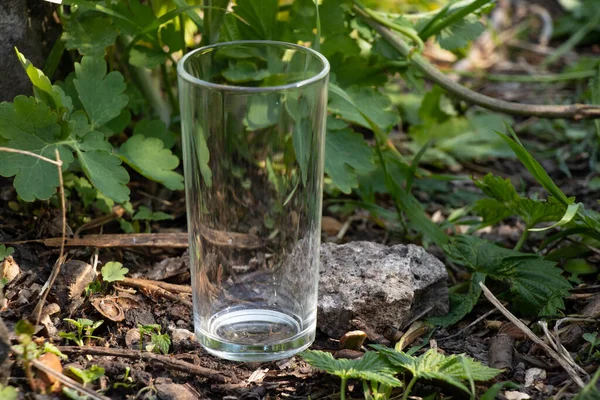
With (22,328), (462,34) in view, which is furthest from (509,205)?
(22,328)

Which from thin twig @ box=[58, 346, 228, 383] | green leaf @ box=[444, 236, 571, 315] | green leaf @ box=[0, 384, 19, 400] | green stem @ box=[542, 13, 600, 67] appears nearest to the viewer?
green leaf @ box=[0, 384, 19, 400]

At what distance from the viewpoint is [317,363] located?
1.75 m

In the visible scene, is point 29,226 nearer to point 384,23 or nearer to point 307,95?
point 307,95

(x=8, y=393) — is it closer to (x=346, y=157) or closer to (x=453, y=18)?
(x=346, y=157)

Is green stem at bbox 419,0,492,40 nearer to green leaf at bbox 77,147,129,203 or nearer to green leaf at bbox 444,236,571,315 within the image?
green leaf at bbox 444,236,571,315

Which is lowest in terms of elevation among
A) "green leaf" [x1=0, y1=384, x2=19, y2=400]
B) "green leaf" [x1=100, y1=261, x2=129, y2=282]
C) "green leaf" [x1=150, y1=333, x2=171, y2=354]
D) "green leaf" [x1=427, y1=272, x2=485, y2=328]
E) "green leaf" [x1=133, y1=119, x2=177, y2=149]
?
"green leaf" [x1=427, y1=272, x2=485, y2=328]

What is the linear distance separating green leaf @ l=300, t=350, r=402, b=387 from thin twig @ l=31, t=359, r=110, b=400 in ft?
1.53

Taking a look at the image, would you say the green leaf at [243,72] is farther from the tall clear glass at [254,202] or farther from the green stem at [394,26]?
the green stem at [394,26]

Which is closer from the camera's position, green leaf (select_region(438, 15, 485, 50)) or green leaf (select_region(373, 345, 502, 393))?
green leaf (select_region(373, 345, 502, 393))

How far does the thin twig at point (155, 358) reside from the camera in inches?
72.5

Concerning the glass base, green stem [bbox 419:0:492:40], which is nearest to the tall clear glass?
the glass base

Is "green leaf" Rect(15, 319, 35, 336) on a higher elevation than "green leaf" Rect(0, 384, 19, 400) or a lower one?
higher

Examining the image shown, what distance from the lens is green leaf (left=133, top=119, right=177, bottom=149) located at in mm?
2428

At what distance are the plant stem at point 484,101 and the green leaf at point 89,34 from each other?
2.64 feet
